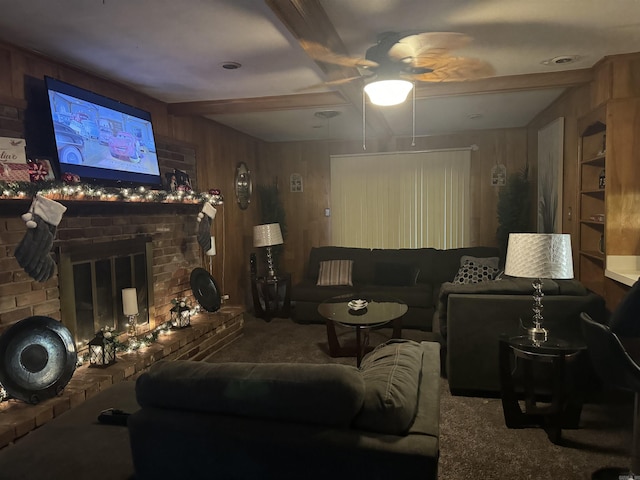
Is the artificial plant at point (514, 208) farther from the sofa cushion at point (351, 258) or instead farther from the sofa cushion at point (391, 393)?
the sofa cushion at point (391, 393)

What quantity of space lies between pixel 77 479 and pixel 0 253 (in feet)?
5.31

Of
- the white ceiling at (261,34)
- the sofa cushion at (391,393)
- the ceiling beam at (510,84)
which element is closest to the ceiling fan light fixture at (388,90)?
the white ceiling at (261,34)

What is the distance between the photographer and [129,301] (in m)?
3.39

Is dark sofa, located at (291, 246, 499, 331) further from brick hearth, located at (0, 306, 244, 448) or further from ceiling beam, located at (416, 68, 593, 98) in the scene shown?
ceiling beam, located at (416, 68, 593, 98)

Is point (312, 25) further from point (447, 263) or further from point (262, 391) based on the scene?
point (447, 263)

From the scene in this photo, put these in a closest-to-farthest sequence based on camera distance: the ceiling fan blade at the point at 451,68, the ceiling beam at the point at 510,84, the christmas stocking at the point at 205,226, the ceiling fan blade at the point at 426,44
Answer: the ceiling fan blade at the point at 426,44, the ceiling fan blade at the point at 451,68, the ceiling beam at the point at 510,84, the christmas stocking at the point at 205,226

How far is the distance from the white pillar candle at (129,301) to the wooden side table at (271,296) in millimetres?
2027

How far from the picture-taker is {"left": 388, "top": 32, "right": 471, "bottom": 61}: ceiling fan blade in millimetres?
2166

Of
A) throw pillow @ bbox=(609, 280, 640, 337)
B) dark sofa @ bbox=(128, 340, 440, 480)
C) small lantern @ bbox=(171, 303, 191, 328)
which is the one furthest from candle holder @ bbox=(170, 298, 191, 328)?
throw pillow @ bbox=(609, 280, 640, 337)

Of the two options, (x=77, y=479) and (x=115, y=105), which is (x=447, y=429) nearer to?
(x=77, y=479)

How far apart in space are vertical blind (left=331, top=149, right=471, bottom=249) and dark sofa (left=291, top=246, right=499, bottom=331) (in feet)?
1.93

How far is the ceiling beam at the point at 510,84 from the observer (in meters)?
3.37

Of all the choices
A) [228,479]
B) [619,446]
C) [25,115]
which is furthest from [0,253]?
[619,446]

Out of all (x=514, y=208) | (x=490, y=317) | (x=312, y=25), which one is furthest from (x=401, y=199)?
(x=312, y=25)
